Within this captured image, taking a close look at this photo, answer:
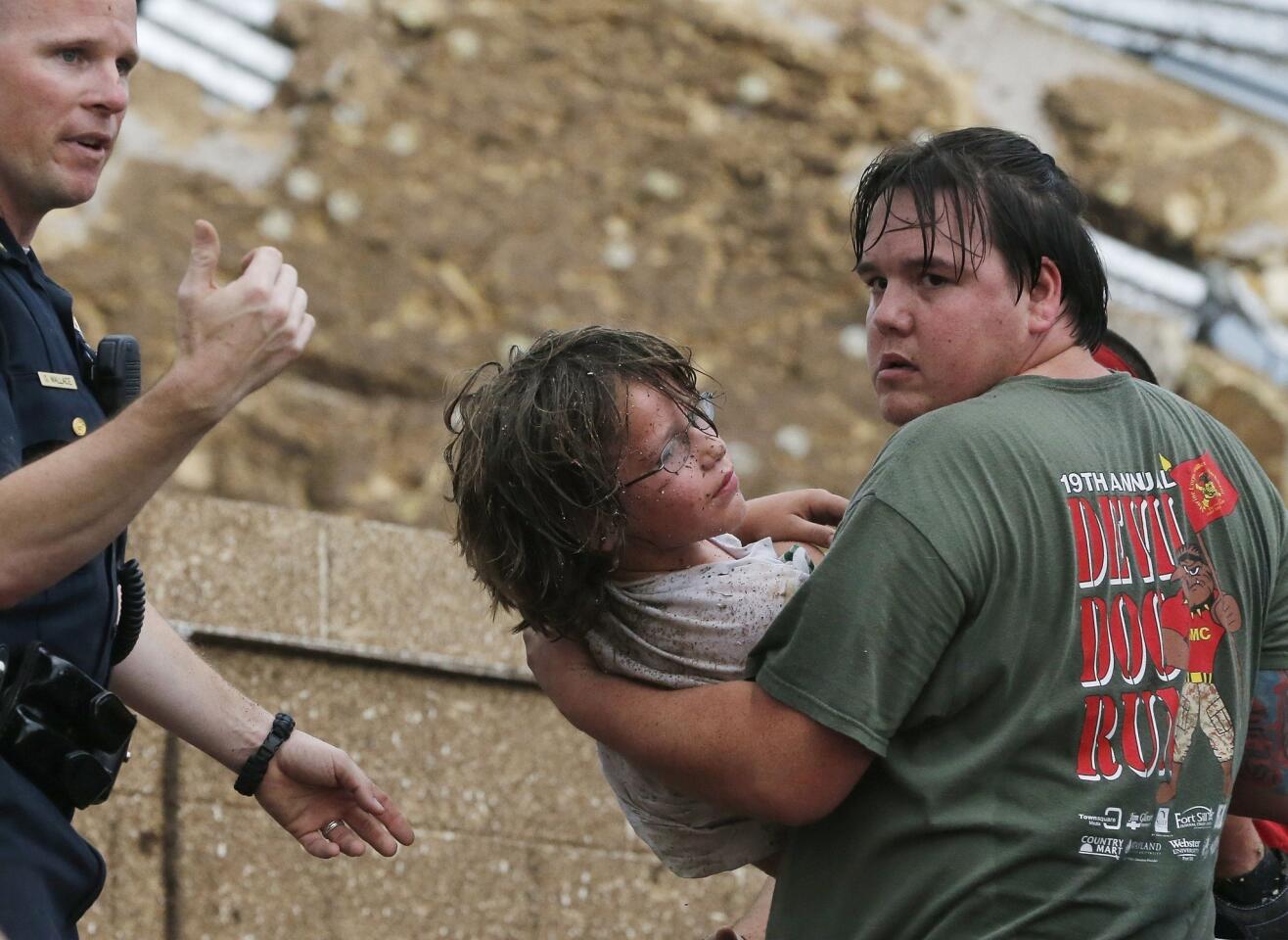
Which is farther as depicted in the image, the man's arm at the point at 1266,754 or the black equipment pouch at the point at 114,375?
the black equipment pouch at the point at 114,375

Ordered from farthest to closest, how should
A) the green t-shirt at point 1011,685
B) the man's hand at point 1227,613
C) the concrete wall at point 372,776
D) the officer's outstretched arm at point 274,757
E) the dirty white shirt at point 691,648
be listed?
the concrete wall at point 372,776 < the officer's outstretched arm at point 274,757 < the dirty white shirt at point 691,648 < the man's hand at point 1227,613 < the green t-shirt at point 1011,685

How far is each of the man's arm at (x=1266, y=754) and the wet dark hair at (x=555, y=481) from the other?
81 centimetres

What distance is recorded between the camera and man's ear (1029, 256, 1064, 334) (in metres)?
2.07

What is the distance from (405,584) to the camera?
155 inches

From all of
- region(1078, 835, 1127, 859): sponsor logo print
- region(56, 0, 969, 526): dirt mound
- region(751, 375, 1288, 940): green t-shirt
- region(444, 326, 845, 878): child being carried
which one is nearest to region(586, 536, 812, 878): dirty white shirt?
region(444, 326, 845, 878): child being carried

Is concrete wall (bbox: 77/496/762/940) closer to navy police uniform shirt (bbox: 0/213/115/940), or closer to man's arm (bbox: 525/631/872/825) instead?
navy police uniform shirt (bbox: 0/213/115/940)

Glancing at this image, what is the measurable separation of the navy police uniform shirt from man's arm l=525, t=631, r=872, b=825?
2.12 feet

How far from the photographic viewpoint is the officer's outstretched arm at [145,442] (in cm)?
183

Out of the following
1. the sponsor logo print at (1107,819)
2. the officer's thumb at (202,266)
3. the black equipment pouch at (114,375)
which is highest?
the officer's thumb at (202,266)

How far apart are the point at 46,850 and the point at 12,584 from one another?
401 millimetres

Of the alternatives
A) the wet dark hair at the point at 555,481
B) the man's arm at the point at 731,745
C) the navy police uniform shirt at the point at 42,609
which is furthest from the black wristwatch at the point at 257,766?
the man's arm at the point at 731,745

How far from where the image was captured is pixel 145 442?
183 centimetres

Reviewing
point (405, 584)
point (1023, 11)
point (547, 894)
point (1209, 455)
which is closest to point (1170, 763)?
point (1209, 455)

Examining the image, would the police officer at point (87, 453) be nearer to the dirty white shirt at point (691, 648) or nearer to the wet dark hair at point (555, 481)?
the wet dark hair at point (555, 481)
